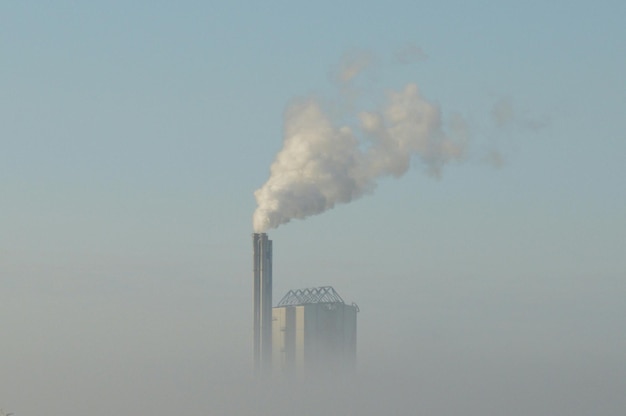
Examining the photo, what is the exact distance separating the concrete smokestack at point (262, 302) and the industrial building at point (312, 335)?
1.43 m

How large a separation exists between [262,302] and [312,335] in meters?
8.25

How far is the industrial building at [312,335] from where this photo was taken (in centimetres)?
14750

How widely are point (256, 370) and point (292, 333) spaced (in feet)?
17.6

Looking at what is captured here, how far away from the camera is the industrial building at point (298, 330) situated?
14375cm

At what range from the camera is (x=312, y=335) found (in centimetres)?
14988

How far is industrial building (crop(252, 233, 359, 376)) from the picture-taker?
143750 mm

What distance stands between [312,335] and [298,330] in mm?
1649

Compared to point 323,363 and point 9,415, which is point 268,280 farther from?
point 9,415

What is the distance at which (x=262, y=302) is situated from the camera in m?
144

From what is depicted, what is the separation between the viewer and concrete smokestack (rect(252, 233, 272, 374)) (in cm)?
14225

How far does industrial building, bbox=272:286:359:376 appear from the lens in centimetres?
14750

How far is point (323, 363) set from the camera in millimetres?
149500

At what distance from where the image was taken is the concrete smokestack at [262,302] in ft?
467

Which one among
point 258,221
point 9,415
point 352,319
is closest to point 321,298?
point 352,319
